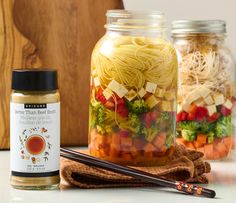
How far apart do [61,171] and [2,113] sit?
48 cm

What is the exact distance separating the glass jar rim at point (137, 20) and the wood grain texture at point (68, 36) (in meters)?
0.32

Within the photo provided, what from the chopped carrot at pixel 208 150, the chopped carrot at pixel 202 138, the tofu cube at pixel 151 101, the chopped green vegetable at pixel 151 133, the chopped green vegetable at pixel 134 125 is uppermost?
the tofu cube at pixel 151 101

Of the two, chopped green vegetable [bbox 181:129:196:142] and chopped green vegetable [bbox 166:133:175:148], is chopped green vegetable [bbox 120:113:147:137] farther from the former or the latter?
chopped green vegetable [bbox 181:129:196:142]

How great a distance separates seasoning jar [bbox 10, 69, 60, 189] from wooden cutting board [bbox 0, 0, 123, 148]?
47 cm

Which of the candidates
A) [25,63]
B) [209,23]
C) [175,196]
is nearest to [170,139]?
[175,196]

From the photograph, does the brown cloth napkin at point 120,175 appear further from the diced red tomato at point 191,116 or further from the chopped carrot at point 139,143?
the diced red tomato at point 191,116

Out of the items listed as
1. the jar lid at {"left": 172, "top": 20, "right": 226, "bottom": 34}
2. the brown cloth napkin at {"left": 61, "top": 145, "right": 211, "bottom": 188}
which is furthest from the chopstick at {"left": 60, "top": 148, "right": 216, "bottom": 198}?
the jar lid at {"left": 172, "top": 20, "right": 226, "bottom": 34}

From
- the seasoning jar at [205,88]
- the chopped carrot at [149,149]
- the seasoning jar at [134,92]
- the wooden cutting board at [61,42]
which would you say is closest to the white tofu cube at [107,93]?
the seasoning jar at [134,92]

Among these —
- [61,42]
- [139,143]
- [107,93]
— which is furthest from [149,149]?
[61,42]

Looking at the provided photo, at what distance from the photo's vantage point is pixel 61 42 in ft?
5.52

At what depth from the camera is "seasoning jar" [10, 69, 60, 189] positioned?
1.20m

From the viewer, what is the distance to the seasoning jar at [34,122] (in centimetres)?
120

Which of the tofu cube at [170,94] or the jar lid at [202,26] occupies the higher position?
the jar lid at [202,26]

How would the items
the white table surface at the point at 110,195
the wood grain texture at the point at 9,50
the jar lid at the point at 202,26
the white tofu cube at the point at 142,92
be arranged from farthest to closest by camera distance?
the wood grain texture at the point at 9,50 < the jar lid at the point at 202,26 < the white tofu cube at the point at 142,92 < the white table surface at the point at 110,195
